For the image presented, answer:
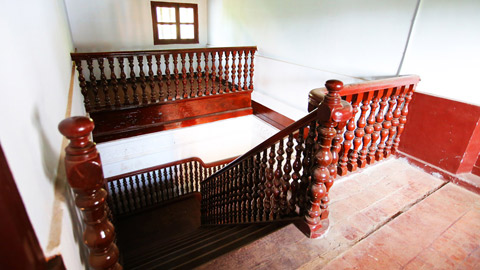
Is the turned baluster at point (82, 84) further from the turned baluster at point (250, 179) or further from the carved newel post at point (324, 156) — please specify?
the carved newel post at point (324, 156)

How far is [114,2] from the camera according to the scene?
5.89 m

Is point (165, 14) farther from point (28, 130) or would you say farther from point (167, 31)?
point (28, 130)

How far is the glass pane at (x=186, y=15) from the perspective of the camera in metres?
6.66

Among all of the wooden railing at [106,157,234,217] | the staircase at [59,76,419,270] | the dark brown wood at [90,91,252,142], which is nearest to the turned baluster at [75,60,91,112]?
the dark brown wood at [90,91,252,142]

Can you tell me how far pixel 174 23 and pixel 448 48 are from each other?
19.2ft

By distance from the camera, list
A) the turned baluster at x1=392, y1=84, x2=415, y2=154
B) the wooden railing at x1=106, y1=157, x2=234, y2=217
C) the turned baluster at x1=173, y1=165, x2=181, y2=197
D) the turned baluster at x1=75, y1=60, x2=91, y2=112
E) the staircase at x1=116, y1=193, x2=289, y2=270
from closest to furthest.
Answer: the turned baluster at x1=392, y1=84, x2=415, y2=154 → the staircase at x1=116, y1=193, x2=289, y2=270 → the turned baluster at x1=75, y1=60, x2=91, y2=112 → the wooden railing at x1=106, y1=157, x2=234, y2=217 → the turned baluster at x1=173, y1=165, x2=181, y2=197

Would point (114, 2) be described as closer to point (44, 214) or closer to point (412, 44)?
point (412, 44)

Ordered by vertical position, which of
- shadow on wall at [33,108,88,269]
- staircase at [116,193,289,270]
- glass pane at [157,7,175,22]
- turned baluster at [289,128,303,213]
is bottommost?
staircase at [116,193,289,270]

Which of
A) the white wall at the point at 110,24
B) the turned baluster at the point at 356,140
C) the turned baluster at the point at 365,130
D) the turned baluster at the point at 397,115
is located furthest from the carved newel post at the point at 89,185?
the white wall at the point at 110,24

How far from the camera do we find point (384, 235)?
1.80 m

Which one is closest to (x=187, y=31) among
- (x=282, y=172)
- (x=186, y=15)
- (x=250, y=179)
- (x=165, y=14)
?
(x=186, y=15)

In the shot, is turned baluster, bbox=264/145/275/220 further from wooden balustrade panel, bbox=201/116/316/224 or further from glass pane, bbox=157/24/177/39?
glass pane, bbox=157/24/177/39

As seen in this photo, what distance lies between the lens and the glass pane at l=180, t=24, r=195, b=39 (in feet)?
22.4

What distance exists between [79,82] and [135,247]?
261cm
